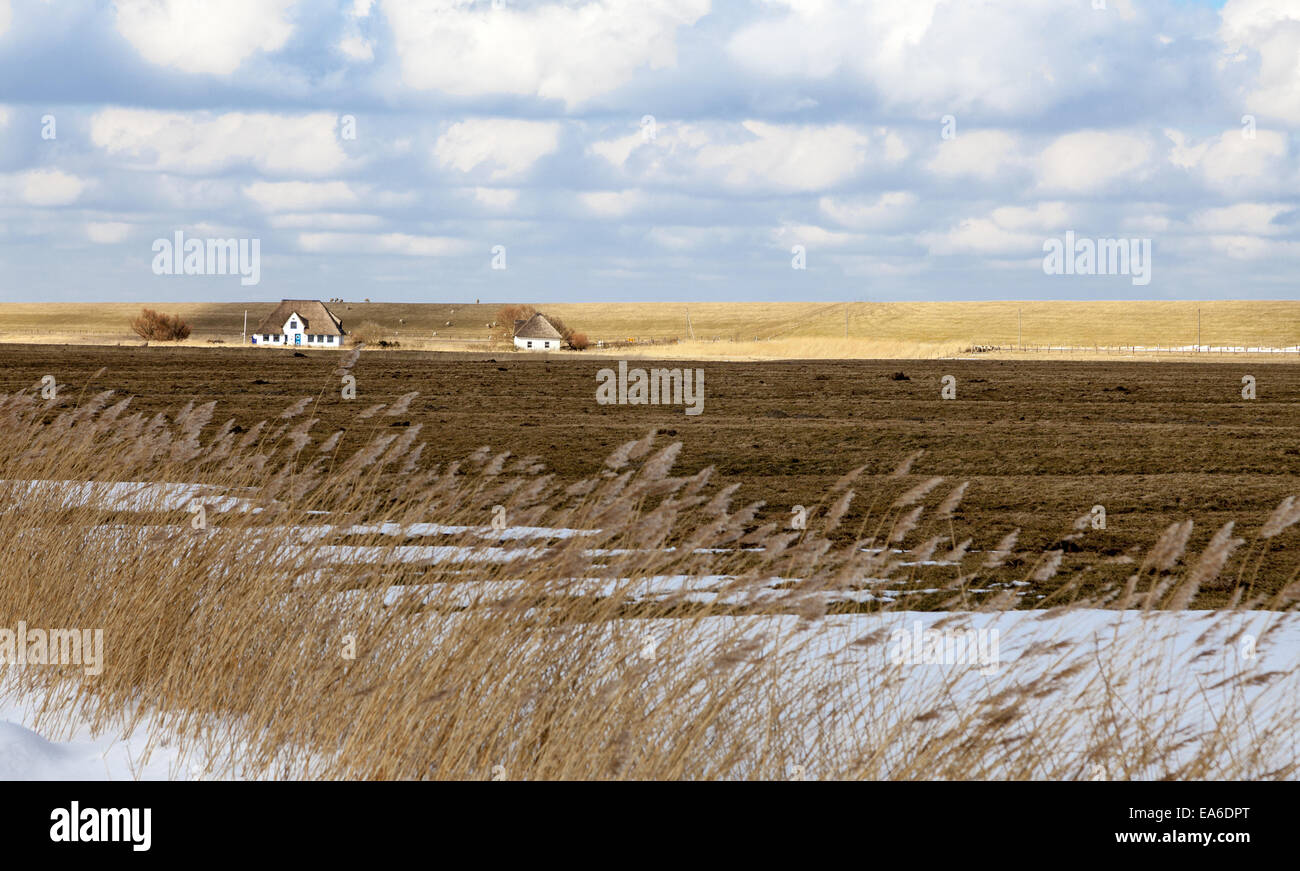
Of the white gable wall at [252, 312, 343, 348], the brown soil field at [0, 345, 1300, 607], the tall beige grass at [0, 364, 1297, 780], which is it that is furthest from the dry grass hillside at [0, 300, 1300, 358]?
the tall beige grass at [0, 364, 1297, 780]

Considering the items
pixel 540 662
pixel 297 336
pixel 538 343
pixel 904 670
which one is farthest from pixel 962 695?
pixel 297 336

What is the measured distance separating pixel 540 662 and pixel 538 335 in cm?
10746

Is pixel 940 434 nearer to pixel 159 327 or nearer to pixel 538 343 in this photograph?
pixel 538 343

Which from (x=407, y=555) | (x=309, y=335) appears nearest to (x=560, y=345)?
(x=309, y=335)

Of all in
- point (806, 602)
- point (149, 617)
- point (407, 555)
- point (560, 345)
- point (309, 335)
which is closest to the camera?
point (806, 602)

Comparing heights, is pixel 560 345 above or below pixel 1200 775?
above

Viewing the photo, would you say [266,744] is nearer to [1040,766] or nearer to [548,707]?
[548,707]

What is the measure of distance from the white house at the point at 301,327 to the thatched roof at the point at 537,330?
22506mm

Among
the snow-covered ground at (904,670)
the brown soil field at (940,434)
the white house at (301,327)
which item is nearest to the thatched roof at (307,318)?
the white house at (301,327)

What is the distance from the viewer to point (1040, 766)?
5.21 metres

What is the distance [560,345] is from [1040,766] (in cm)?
10783

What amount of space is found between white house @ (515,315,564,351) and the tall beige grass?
4030 inches
